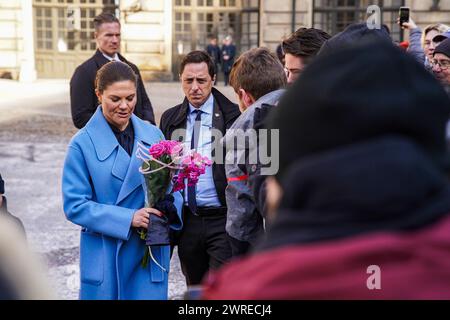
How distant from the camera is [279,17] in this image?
25.6m

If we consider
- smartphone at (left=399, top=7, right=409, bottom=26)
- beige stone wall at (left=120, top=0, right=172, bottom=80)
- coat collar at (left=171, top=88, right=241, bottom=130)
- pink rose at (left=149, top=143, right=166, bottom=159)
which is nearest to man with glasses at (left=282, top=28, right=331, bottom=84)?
coat collar at (left=171, top=88, right=241, bottom=130)

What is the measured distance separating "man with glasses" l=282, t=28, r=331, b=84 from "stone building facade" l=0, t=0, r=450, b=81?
21.6 meters

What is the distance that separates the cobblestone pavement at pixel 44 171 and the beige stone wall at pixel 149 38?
2906 millimetres

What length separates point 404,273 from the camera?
1.20 m

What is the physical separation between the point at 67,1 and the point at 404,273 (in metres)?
27.7

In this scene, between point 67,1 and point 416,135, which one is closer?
point 416,135

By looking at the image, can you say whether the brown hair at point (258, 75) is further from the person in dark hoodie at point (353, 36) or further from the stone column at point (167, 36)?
the stone column at point (167, 36)

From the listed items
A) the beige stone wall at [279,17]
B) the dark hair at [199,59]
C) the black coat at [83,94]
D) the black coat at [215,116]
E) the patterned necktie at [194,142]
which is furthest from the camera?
the beige stone wall at [279,17]

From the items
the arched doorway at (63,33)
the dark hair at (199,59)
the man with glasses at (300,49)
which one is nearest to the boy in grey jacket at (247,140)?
the man with glasses at (300,49)

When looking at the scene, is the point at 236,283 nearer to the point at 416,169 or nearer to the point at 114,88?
the point at 416,169

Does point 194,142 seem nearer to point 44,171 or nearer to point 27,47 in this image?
point 44,171

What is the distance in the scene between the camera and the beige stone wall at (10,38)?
26.3 metres

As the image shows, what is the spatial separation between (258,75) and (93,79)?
8.78 ft
